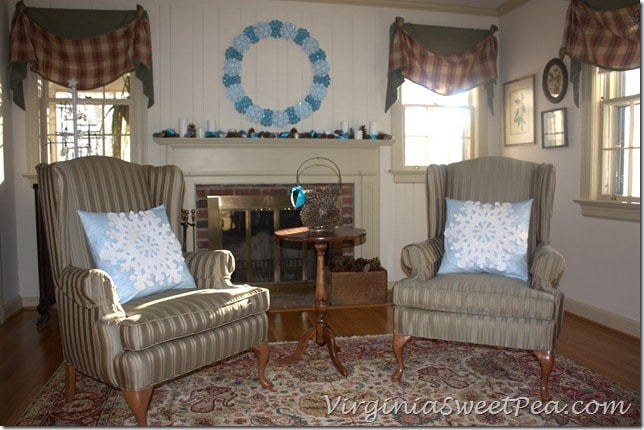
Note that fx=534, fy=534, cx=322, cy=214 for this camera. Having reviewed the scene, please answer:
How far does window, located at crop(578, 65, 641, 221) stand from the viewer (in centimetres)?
344

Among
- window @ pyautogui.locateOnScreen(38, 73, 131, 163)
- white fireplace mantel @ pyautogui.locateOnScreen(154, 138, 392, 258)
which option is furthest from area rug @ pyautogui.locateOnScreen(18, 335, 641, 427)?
window @ pyautogui.locateOnScreen(38, 73, 131, 163)

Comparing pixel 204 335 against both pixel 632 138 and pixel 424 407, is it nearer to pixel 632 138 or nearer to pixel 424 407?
pixel 424 407

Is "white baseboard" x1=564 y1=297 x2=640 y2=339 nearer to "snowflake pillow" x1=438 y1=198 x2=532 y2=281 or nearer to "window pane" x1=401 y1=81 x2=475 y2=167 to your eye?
"snowflake pillow" x1=438 y1=198 x2=532 y2=281

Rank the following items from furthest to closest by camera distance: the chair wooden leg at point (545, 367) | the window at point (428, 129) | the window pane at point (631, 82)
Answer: the window at point (428, 129) → the window pane at point (631, 82) → the chair wooden leg at point (545, 367)

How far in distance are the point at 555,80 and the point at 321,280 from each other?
2.53m

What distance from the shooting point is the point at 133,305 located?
2211 mm

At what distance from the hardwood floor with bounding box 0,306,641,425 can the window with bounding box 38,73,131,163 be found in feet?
4.25

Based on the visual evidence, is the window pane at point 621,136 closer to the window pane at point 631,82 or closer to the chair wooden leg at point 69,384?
the window pane at point 631,82

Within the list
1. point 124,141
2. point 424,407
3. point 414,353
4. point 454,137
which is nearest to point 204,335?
point 424,407

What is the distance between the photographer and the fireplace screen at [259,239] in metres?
4.30

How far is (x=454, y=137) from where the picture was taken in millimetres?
4879

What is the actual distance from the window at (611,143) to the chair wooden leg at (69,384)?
3252 millimetres

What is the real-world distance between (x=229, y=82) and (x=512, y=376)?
2965mm

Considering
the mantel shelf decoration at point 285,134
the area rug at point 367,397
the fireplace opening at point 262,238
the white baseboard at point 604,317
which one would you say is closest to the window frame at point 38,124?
the mantel shelf decoration at point 285,134
